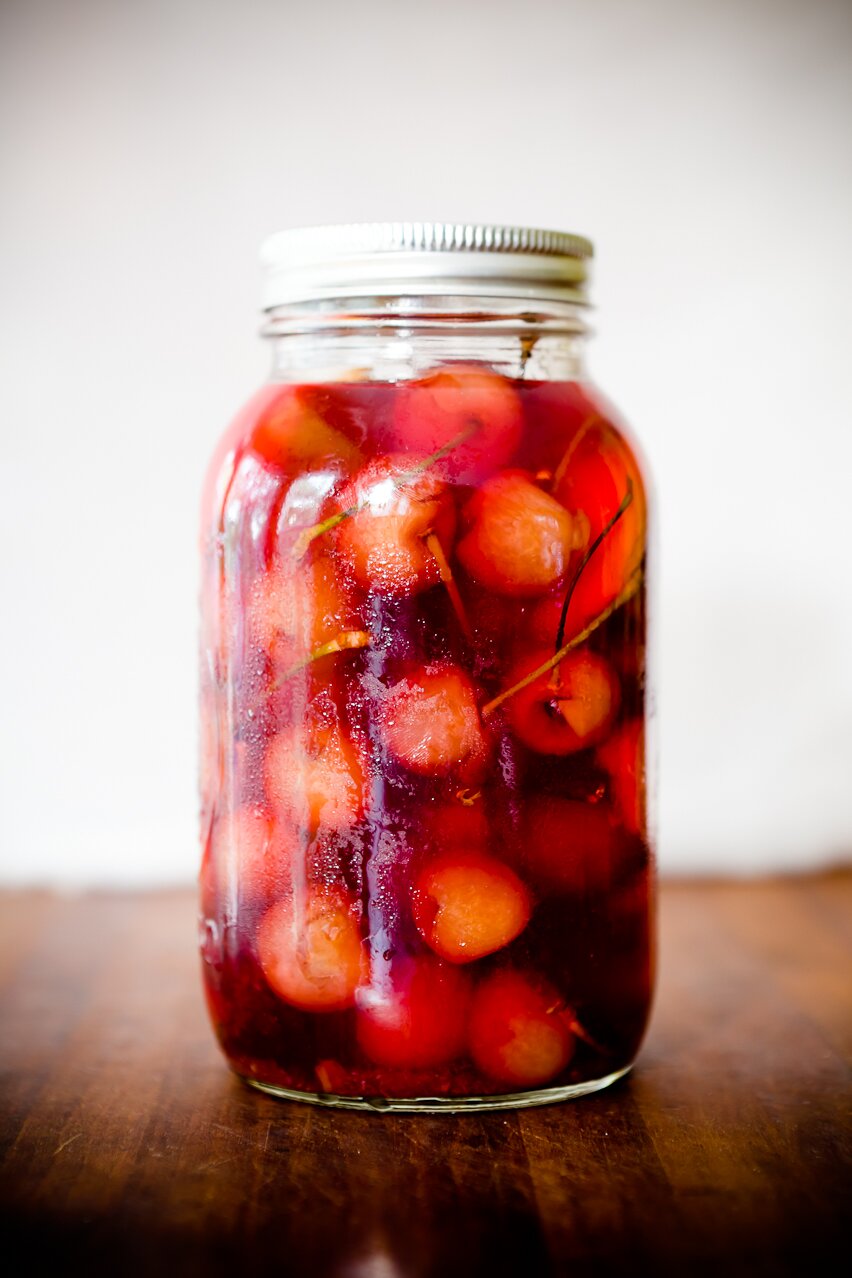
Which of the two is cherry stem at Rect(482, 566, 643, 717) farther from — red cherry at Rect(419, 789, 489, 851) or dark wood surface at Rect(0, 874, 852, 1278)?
dark wood surface at Rect(0, 874, 852, 1278)

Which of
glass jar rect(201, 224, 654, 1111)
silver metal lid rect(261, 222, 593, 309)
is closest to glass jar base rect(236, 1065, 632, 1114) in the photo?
glass jar rect(201, 224, 654, 1111)

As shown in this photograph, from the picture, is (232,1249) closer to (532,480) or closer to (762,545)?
(532,480)

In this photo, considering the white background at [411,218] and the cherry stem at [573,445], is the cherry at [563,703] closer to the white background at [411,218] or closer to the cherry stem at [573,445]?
the cherry stem at [573,445]

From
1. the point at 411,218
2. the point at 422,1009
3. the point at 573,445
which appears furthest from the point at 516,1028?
the point at 411,218

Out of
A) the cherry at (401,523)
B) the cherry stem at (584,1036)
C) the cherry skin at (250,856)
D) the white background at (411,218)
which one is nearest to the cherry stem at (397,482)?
the cherry at (401,523)

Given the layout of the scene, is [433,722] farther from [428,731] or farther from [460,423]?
[460,423]

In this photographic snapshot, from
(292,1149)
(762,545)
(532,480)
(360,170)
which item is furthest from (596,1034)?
(360,170)
